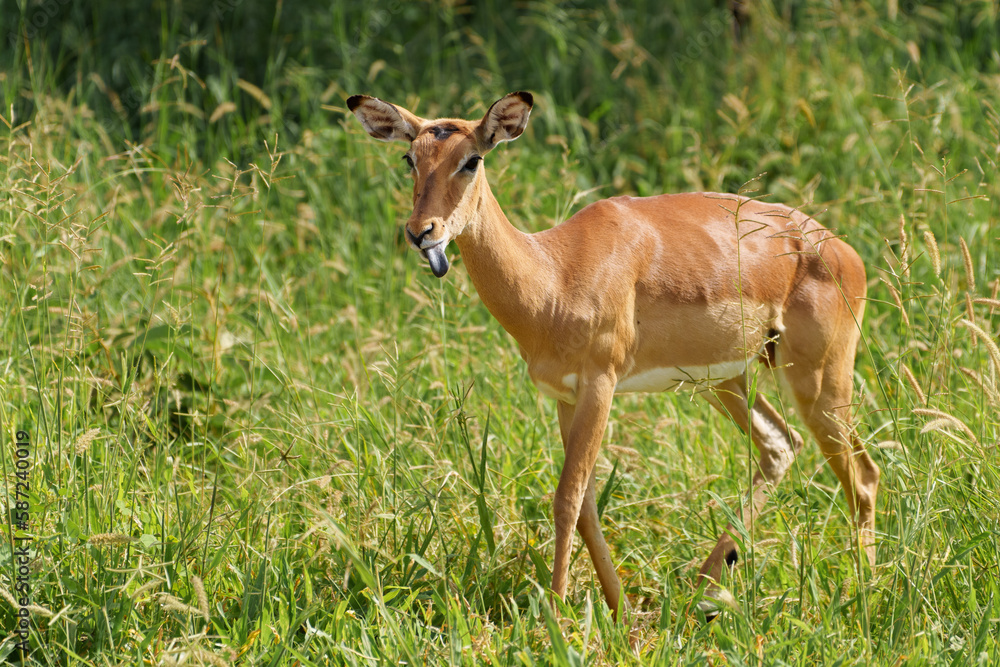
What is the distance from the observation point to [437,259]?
346cm

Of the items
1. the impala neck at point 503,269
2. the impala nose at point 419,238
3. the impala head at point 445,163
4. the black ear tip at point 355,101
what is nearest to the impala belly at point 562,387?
the impala neck at point 503,269

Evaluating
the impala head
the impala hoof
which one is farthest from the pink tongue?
the impala hoof

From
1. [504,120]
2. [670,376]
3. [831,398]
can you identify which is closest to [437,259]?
[504,120]

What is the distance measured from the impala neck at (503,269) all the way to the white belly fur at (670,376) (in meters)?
0.50

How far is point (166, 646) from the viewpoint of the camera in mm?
3344

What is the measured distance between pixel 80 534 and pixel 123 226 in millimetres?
3181

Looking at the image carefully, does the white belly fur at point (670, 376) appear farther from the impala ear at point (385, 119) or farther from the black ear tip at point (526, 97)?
the impala ear at point (385, 119)

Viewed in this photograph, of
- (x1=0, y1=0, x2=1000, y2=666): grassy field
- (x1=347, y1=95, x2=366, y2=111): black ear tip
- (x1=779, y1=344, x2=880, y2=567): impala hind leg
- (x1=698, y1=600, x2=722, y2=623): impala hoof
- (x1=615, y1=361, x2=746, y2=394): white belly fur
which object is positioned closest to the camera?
(x1=0, y1=0, x2=1000, y2=666): grassy field

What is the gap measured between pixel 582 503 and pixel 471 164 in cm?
134

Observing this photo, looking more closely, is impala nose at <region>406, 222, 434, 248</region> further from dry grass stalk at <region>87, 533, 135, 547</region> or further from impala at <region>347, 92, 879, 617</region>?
dry grass stalk at <region>87, 533, 135, 547</region>

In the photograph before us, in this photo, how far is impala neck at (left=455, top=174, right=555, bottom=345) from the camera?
12.7ft

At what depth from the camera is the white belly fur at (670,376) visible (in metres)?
4.19

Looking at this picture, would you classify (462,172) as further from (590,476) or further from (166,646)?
(166,646)

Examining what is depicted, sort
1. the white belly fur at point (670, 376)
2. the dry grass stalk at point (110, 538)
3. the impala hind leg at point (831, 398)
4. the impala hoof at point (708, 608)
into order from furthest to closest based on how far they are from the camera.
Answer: the impala hind leg at point (831, 398) < the white belly fur at point (670, 376) < the impala hoof at point (708, 608) < the dry grass stalk at point (110, 538)
